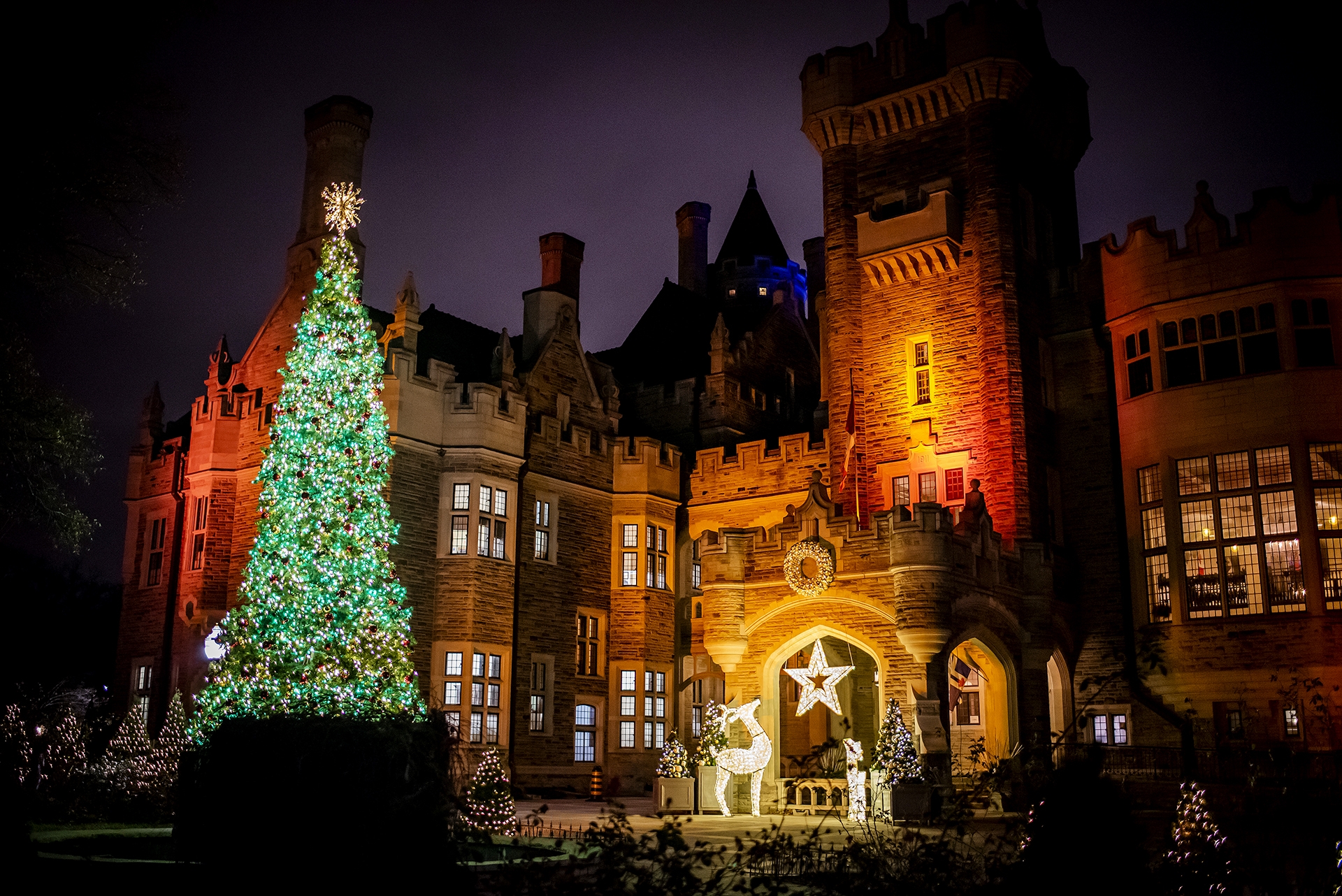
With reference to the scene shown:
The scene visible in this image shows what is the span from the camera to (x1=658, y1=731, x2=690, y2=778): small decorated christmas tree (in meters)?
21.6

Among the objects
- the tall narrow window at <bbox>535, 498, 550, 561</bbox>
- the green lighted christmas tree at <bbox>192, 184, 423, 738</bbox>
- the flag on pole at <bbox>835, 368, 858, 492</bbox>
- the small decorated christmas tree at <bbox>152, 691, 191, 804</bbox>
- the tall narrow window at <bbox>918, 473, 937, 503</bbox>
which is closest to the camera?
the green lighted christmas tree at <bbox>192, 184, 423, 738</bbox>

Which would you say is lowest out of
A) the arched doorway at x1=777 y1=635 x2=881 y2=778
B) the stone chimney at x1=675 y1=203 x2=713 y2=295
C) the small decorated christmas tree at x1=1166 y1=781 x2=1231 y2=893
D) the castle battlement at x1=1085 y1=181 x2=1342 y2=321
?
the small decorated christmas tree at x1=1166 y1=781 x2=1231 y2=893

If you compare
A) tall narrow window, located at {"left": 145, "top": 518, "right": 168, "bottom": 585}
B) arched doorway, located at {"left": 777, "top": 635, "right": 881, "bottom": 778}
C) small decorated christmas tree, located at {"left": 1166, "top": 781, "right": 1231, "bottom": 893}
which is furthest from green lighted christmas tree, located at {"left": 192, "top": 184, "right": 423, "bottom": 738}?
arched doorway, located at {"left": 777, "top": 635, "right": 881, "bottom": 778}

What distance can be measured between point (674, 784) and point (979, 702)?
7912mm

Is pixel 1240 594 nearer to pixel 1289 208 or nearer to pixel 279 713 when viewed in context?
pixel 1289 208

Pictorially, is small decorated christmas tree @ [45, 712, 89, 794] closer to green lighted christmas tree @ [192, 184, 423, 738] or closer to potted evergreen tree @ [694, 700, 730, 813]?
green lighted christmas tree @ [192, 184, 423, 738]

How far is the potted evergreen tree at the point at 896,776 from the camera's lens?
61.9 feet

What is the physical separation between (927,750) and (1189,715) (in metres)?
5.79

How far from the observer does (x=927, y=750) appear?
19875mm

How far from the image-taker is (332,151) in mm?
28234

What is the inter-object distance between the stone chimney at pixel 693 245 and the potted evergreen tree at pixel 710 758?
2994cm

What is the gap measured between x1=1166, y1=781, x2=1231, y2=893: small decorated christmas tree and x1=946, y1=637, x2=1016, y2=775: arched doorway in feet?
35.0

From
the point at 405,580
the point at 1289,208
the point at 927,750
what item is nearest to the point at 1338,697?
the point at 927,750

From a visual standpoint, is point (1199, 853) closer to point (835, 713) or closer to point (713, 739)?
point (713, 739)
